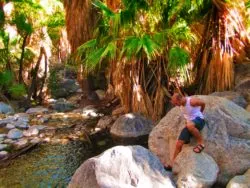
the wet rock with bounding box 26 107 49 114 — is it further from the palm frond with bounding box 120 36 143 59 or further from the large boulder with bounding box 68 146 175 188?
the large boulder with bounding box 68 146 175 188

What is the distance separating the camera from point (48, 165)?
742 cm

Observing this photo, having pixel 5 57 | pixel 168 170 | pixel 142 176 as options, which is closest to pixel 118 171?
pixel 142 176

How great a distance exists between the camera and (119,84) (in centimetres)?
930

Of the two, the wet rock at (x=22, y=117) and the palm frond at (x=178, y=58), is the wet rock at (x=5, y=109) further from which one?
the palm frond at (x=178, y=58)

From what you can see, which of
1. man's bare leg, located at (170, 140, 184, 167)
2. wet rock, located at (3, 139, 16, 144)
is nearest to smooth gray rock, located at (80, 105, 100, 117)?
wet rock, located at (3, 139, 16, 144)

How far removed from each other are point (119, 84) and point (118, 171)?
4.17 metres

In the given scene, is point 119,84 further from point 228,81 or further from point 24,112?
point 24,112

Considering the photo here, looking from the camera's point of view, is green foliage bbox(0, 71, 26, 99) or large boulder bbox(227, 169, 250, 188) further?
green foliage bbox(0, 71, 26, 99)

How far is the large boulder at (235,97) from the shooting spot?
827 centimetres

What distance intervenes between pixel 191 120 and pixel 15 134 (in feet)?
15.8

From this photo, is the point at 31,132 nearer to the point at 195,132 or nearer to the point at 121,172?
the point at 121,172

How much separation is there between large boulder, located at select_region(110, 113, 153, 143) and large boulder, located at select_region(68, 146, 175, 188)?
2822 mm

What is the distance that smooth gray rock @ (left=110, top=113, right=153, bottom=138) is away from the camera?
861 centimetres

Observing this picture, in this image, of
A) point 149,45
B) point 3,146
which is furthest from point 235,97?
point 3,146
